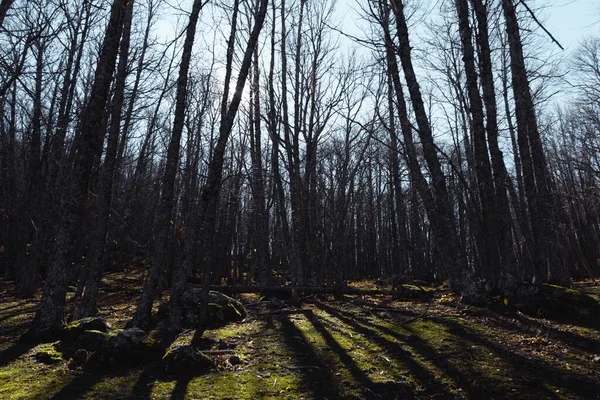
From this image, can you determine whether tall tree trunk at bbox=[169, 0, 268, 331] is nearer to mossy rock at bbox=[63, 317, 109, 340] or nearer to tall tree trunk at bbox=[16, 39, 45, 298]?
mossy rock at bbox=[63, 317, 109, 340]

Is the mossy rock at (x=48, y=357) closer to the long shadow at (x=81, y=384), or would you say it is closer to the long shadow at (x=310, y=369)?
the long shadow at (x=81, y=384)

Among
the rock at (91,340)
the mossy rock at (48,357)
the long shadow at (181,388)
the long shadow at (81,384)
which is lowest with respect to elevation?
the long shadow at (181,388)

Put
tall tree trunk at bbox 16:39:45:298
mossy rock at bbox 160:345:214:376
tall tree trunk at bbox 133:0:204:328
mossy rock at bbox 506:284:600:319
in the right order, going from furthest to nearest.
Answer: tall tree trunk at bbox 16:39:45:298 < tall tree trunk at bbox 133:0:204:328 < mossy rock at bbox 506:284:600:319 < mossy rock at bbox 160:345:214:376

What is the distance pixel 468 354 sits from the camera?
5.06 metres

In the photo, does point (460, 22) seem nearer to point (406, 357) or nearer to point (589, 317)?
point (589, 317)

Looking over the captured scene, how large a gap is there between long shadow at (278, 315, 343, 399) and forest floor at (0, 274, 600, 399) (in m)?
0.01

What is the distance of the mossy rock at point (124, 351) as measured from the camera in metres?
5.09

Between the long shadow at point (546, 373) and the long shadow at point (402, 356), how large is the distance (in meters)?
0.95

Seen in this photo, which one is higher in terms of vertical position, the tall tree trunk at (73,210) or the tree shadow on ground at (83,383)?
the tall tree trunk at (73,210)

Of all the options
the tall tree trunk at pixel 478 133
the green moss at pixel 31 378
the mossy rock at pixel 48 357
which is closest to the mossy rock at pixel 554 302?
the tall tree trunk at pixel 478 133

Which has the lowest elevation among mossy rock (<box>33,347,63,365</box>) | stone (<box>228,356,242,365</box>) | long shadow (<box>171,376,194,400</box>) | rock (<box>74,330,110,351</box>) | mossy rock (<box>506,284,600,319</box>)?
long shadow (<box>171,376,194,400</box>)

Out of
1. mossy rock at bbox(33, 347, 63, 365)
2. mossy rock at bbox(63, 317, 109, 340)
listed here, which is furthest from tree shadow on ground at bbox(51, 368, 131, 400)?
mossy rock at bbox(63, 317, 109, 340)

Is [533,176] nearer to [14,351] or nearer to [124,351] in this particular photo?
[124,351]

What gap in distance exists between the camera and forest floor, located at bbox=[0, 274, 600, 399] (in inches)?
159
